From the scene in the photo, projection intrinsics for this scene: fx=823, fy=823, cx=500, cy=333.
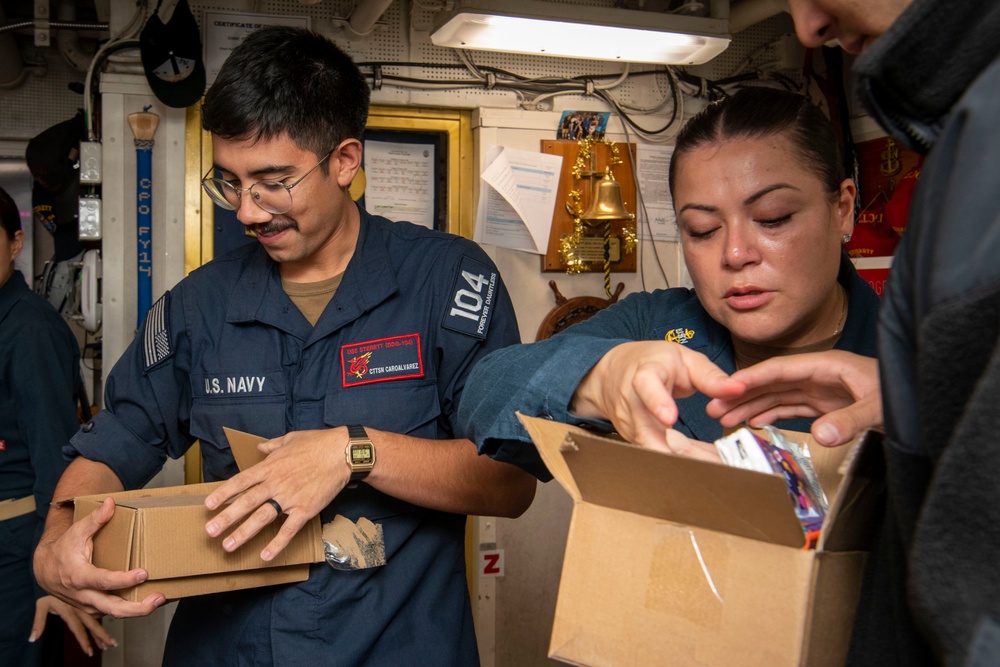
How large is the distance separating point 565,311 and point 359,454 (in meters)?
2.08

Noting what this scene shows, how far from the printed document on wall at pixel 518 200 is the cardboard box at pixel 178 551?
208cm

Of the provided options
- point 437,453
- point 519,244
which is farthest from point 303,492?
point 519,244

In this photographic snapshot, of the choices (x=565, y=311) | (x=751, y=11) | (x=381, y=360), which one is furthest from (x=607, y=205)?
(x=381, y=360)

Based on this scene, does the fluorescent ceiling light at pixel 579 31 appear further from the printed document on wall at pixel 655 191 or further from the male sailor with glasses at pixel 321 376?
the male sailor with glasses at pixel 321 376

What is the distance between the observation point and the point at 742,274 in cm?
136

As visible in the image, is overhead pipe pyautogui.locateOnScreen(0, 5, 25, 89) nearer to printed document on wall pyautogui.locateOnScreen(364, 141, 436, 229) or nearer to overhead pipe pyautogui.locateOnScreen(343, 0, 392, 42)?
overhead pipe pyautogui.locateOnScreen(343, 0, 392, 42)

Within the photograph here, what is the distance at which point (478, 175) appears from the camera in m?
3.54

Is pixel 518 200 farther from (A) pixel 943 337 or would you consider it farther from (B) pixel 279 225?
(A) pixel 943 337

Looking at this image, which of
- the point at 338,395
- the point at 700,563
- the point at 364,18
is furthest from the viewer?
the point at 364,18

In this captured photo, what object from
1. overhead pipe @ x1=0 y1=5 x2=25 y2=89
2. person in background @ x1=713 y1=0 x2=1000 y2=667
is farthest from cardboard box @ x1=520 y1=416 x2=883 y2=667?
overhead pipe @ x1=0 y1=5 x2=25 y2=89

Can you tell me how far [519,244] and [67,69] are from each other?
271 centimetres

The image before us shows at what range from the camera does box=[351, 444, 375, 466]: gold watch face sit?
161 cm

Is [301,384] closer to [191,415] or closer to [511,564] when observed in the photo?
[191,415]

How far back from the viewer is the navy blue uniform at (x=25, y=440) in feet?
9.00
